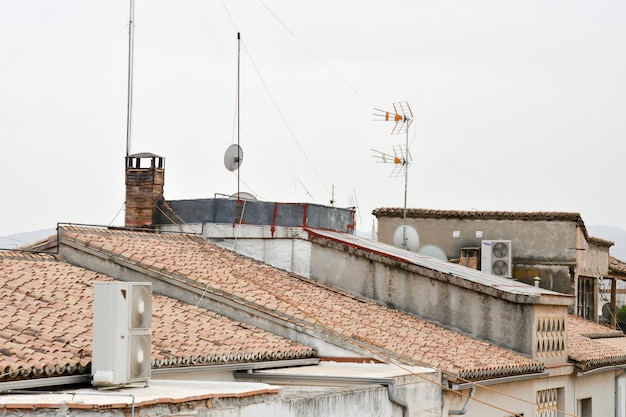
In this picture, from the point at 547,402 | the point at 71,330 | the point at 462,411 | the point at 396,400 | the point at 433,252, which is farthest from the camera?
the point at 433,252

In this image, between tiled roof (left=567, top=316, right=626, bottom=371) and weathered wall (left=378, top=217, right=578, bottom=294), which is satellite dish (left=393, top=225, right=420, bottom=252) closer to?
weathered wall (left=378, top=217, right=578, bottom=294)

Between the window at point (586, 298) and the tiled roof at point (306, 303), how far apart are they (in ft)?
39.2

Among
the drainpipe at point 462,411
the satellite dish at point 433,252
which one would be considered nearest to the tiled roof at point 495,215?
the satellite dish at point 433,252

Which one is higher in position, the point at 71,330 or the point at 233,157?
the point at 233,157

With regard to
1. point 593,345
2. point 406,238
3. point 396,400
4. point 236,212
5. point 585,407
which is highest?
point 236,212

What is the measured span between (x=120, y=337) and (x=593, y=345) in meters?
15.1

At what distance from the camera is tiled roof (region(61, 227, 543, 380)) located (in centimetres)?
1499

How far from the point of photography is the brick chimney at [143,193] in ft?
66.5

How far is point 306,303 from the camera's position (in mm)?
16531

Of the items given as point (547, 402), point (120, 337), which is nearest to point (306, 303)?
point (547, 402)

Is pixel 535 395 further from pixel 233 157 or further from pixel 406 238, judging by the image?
pixel 233 157

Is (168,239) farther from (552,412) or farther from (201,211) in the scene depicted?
(552,412)

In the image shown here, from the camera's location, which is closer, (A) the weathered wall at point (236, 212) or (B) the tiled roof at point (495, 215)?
(A) the weathered wall at point (236, 212)

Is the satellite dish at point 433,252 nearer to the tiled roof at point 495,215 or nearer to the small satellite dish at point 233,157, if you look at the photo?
the tiled roof at point 495,215
